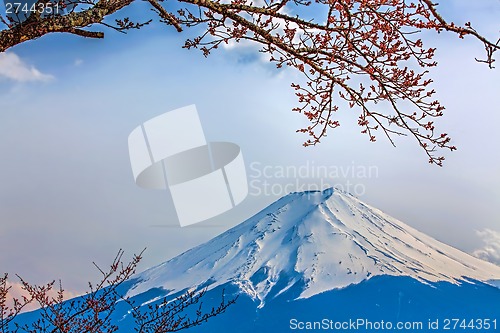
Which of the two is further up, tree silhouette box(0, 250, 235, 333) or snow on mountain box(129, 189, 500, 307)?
tree silhouette box(0, 250, 235, 333)

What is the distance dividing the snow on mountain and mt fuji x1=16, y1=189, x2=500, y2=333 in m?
0.04

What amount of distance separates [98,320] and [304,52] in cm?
160

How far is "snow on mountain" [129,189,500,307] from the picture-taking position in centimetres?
1970

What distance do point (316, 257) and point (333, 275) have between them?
3.01ft

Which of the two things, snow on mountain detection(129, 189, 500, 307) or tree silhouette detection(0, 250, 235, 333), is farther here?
snow on mountain detection(129, 189, 500, 307)

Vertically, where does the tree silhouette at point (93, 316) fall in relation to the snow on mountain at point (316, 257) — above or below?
above

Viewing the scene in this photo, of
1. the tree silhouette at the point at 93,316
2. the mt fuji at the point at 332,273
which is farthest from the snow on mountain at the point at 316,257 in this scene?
the tree silhouette at the point at 93,316

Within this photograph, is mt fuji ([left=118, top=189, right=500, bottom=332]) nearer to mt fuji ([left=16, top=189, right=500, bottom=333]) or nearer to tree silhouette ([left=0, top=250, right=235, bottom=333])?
mt fuji ([left=16, top=189, right=500, bottom=333])

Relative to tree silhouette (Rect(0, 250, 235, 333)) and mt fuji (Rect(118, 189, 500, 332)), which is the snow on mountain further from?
tree silhouette (Rect(0, 250, 235, 333))

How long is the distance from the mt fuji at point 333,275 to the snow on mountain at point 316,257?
0.12 ft

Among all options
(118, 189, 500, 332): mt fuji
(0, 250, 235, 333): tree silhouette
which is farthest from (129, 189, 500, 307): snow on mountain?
(0, 250, 235, 333): tree silhouette

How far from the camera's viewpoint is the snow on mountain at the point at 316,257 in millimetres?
19703

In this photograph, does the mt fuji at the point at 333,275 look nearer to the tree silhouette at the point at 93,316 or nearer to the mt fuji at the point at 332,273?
the mt fuji at the point at 332,273

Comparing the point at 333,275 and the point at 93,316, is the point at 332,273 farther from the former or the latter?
the point at 93,316
